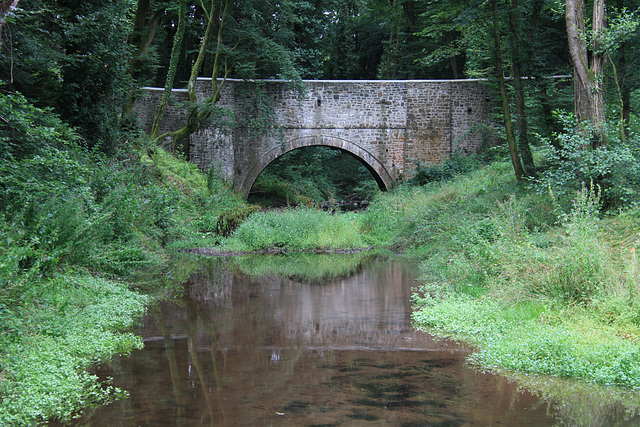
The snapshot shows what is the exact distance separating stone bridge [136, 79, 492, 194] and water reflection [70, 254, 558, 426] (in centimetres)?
1335

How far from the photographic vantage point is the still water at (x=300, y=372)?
12.5ft

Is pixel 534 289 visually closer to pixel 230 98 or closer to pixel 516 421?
pixel 516 421

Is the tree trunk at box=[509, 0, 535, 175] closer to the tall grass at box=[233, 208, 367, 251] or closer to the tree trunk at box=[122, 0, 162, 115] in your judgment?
the tall grass at box=[233, 208, 367, 251]

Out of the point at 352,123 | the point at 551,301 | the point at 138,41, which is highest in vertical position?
the point at 138,41

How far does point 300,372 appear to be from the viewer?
15.6ft

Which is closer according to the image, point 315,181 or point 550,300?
point 550,300

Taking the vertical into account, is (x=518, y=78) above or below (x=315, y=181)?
above

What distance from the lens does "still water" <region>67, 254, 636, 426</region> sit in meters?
3.81

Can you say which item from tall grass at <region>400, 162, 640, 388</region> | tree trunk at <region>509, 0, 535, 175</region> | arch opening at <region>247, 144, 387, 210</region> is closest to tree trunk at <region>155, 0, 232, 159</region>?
arch opening at <region>247, 144, 387, 210</region>

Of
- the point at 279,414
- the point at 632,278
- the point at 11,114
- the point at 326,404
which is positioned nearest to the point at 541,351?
the point at 632,278

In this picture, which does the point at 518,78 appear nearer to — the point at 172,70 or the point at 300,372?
the point at 300,372

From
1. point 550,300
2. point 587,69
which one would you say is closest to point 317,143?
point 587,69

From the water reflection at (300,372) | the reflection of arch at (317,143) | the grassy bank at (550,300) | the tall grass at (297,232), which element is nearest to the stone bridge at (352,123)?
the reflection of arch at (317,143)

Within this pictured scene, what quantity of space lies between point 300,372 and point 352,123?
16.5 metres
